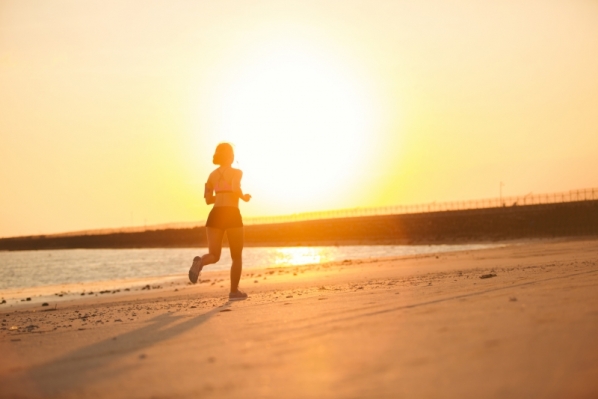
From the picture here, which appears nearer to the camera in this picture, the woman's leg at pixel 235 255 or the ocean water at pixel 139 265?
the woman's leg at pixel 235 255

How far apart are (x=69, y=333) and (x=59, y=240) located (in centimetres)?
14528

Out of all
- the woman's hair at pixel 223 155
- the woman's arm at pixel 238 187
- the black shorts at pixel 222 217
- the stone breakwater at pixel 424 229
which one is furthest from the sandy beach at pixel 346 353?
the stone breakwater at pixel 424 229

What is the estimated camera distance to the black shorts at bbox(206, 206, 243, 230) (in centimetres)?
870

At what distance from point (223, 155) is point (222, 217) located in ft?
2.77

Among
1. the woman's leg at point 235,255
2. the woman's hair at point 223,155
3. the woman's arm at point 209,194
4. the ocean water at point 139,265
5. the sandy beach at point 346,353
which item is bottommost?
the ocean water at point 139,265

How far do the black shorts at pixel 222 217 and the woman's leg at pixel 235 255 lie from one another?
123mm

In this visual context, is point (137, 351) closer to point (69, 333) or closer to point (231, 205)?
point (69, 333)

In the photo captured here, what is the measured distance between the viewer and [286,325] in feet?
15.6

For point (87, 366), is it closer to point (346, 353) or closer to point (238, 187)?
point (346, 353)

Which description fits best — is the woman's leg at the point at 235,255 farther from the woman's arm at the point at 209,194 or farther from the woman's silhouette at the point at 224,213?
the woman's arm at the point at 209,194

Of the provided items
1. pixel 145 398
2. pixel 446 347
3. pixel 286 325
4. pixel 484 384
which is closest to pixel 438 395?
pixel 484 384

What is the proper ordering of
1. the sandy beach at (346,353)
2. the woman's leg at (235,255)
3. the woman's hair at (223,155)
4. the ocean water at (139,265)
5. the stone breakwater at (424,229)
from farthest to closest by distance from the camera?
the stone breakwater at (424,229) < the ocean water at (139,265) < the woman's hair at (223,155) < the woman's leg at (235,255) < the sandy beach at (346,353)

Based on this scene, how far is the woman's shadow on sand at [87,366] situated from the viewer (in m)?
3.50

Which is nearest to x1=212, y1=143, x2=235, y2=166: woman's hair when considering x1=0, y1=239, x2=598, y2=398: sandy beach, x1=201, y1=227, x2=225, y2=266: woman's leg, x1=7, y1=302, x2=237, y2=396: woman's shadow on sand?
x1=201, y1=227, x2=225, y2=266: woman's leg
